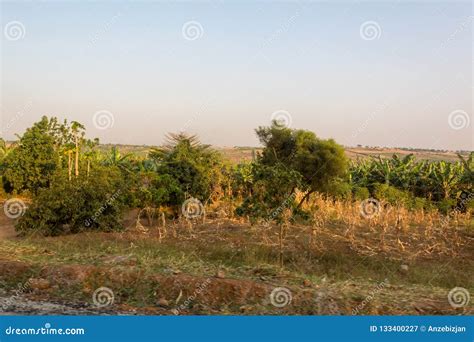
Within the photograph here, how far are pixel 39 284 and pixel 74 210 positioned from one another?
5.54 m

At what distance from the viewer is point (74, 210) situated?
43.3ft

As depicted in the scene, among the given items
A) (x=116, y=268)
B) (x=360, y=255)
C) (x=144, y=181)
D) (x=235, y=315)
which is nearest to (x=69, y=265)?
(x=116, y=268)

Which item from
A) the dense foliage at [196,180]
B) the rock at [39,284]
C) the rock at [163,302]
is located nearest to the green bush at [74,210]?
the dense foliage at [196,180]

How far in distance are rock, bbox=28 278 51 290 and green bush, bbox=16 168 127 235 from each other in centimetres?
520

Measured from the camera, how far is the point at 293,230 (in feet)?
42.6

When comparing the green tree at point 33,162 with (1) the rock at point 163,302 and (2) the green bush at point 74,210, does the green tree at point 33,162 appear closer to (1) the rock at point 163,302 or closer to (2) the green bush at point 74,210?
(2) the green bush at point 74,210

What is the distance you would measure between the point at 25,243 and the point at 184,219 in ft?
14.4

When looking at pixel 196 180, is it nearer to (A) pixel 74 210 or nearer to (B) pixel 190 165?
(B) pixel 190 165

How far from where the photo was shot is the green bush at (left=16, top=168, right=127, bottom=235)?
43.2 ft

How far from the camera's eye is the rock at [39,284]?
7.78 metres

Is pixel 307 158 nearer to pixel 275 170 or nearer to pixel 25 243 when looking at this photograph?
pixel 275 170

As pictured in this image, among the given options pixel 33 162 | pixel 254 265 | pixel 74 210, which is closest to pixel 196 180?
pixel 74 210

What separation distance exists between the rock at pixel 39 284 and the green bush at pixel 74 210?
17.0 ft

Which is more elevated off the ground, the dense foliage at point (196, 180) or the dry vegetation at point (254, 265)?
the dense foliage at point (196, 180)
